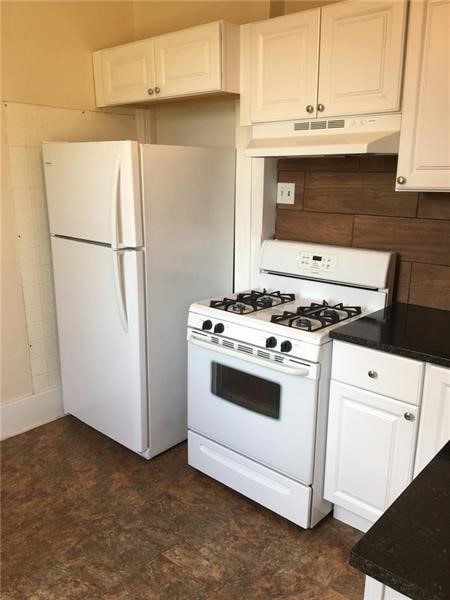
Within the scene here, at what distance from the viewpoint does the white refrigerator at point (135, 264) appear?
2.47 metres

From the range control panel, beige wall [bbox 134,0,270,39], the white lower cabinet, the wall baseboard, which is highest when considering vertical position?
beige wall [bbox 134,0,270,39]

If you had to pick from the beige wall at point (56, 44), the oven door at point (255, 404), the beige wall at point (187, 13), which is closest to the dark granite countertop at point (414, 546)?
the oven door at point (255, 404)

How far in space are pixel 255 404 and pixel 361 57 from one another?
1524 millimetres

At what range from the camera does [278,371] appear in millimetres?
2154

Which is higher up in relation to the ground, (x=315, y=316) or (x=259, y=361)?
(x=315, y=316)

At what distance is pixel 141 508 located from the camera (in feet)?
7.89

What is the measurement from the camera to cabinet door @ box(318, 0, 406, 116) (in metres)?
1.97

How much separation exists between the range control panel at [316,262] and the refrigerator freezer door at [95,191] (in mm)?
838

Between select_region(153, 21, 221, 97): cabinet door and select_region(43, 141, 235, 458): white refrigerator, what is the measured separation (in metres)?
0.34

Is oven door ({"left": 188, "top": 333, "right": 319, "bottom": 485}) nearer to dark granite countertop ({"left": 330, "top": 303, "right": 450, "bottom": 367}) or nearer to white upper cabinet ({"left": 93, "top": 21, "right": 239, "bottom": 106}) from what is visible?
dark granite countertop ({"left": 330, "top": 303, "right": 450, "bottom": 367})

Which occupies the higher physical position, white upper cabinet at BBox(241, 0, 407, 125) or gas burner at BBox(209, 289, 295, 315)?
white upper cabinet at BBox(241, 0, 407, 125)

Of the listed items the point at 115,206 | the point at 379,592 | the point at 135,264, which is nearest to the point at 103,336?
the point at 135,264

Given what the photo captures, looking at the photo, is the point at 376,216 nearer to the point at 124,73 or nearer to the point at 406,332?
the point at 406,332

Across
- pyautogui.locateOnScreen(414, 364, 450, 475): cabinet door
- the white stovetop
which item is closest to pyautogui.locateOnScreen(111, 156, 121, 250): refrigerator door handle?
the white stovetop
